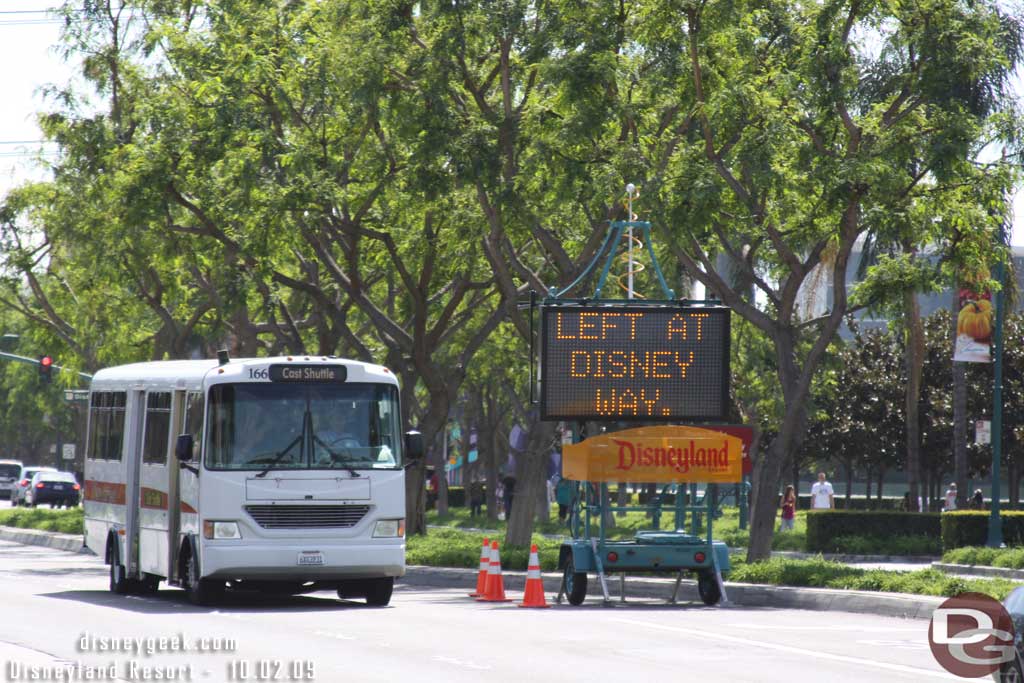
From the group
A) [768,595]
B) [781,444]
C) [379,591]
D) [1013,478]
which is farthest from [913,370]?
[1013,478]

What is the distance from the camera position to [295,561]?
19.3 meters

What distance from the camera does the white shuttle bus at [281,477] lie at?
19297 mm

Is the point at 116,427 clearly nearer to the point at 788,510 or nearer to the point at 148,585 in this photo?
the point at 148,585

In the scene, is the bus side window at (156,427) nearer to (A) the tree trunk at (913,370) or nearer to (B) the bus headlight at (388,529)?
(B) the bus headlight at (388,529)

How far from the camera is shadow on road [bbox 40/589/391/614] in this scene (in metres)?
19.6

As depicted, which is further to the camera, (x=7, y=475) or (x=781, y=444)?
(x=7, y=475)

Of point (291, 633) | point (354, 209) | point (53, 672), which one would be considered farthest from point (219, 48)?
point (53, 672)

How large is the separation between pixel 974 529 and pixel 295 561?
17.5m

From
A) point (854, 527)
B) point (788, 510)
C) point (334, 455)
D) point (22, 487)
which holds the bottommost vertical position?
point (854, 527)

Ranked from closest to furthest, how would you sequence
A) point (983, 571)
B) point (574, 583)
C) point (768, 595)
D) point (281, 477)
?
point (281, 477) < point (574, 583) < point (768, 595) < point (983, 571)

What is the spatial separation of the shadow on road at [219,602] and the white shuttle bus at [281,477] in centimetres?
A: 27

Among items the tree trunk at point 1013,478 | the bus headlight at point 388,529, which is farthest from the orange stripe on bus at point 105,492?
the tree trunk at point 1013,478

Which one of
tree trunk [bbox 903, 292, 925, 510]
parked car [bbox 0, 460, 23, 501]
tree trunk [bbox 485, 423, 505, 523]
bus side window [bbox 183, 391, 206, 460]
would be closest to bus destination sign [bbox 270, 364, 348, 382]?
bus side window [bbox 183, 391, 206, 460]

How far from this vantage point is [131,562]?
22.1 metres
